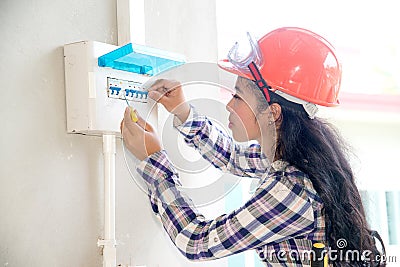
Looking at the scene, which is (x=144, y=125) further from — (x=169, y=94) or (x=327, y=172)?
(x=327, y=172)

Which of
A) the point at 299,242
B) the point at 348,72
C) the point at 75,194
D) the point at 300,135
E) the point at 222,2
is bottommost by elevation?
the point at 299,242

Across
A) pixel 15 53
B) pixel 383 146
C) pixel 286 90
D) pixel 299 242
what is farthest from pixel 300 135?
pixel 383 146

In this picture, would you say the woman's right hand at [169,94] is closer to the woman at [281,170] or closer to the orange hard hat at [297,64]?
the woman at [281,170]

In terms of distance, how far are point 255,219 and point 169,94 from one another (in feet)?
1.18

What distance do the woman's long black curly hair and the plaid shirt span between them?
2cm

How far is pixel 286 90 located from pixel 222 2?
175 cm

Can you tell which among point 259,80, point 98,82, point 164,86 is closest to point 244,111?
point 259,80

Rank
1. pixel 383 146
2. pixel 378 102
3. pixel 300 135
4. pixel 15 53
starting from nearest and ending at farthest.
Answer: pixel 15 53, pixel 300 135, pixel 378 102, pixel 383 146

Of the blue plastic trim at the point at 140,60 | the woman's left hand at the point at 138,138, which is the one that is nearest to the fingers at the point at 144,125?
the woman's left hand at the point at 138,138

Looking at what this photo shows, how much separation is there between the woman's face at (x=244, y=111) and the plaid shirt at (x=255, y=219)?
0.30 feet

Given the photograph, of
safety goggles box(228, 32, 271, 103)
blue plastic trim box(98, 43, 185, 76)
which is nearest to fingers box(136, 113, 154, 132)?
blue plastic trim box(98, 43, 185, 76)

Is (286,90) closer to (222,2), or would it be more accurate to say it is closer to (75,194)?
(75,194)

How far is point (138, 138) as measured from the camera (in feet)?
4.23

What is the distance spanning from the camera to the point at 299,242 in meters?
1.32
